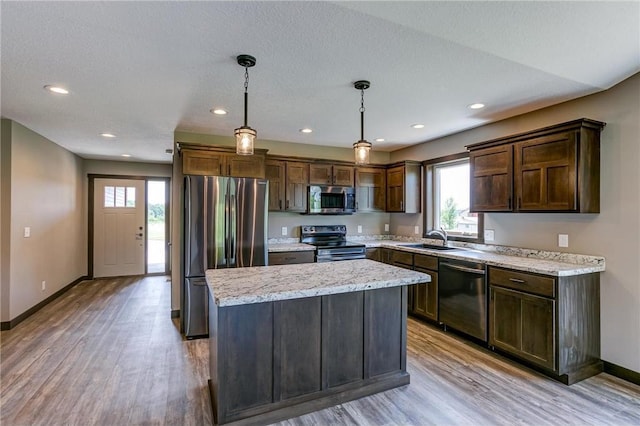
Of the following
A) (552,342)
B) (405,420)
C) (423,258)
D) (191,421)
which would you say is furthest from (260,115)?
(552,342)

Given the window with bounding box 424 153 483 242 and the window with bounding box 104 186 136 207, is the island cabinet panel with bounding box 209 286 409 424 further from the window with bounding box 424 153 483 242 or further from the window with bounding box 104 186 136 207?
the window with bounding box 104 186 136 207

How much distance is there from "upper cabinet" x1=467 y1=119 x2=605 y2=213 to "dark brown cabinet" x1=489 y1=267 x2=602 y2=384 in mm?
691

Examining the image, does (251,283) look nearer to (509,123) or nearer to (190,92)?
(190,92)

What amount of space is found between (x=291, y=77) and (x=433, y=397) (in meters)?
2.71

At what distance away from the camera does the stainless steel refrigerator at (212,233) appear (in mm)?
3695

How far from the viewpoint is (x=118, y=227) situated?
6754mm

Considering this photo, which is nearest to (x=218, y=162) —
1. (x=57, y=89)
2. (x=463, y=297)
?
(x=57, y=89)

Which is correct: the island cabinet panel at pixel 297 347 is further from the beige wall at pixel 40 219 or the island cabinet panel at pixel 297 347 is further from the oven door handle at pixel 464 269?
the beige wall at pixel 40 219

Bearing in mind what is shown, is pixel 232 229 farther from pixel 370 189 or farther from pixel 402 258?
pixel 370 189

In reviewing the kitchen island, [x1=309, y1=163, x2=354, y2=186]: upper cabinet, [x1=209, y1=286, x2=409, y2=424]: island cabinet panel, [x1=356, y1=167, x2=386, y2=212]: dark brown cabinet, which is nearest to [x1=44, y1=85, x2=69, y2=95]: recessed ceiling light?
the kitchen island

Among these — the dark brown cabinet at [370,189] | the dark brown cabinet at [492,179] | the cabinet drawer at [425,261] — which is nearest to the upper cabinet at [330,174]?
the dark brown cabinet at [370,189]

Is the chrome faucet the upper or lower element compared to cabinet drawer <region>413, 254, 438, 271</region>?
upper

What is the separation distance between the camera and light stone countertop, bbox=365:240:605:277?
2.77 metres

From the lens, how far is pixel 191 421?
2.20m
